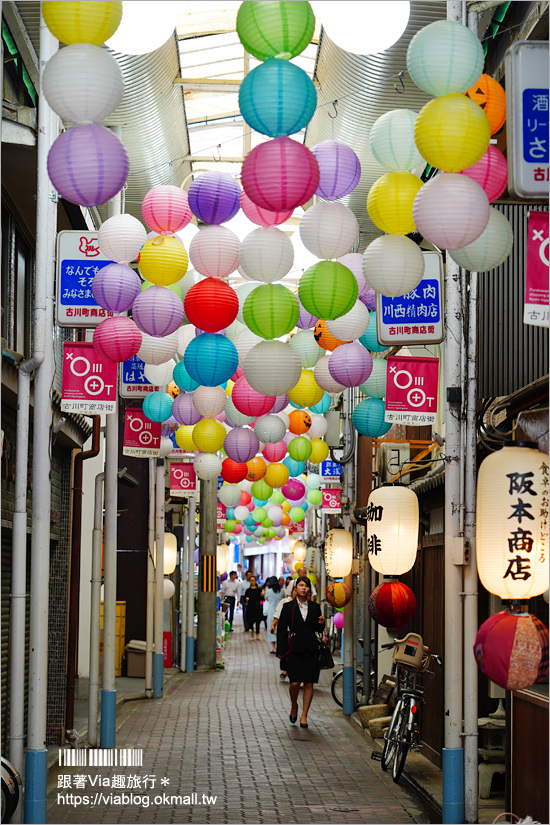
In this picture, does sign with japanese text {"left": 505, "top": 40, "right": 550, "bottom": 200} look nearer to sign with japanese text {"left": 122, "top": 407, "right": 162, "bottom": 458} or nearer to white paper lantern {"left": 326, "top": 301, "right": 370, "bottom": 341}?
white paper lantern {"left": 326, "top": 301, "right": 370, "bottom": 341}

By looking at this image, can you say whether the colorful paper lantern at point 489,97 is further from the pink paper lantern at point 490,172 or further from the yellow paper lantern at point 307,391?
the yellow paper lantern at point 307,391

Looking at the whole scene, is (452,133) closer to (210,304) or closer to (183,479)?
(210,304)

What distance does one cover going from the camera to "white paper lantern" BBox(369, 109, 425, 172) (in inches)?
292

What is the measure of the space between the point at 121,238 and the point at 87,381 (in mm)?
1703

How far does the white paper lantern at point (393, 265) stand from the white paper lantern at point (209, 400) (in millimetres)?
→ 3490

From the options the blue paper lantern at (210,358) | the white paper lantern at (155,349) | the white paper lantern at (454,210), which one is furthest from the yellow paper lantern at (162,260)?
the white paper lantern at (454,210)

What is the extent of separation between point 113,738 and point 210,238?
6.92 m

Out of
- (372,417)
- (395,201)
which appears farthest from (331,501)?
(395,201)

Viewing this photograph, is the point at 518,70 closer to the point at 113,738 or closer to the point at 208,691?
the point at 113,738

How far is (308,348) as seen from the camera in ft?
35.3

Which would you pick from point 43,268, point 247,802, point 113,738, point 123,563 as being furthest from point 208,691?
point 43,268

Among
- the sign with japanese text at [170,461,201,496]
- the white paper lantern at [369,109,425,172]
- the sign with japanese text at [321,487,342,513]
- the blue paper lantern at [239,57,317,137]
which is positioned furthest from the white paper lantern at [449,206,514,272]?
the sign with japanese text at [321,487,342,513]

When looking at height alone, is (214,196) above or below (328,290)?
above

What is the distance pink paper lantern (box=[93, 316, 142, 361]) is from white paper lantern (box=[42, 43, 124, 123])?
2906 mm
